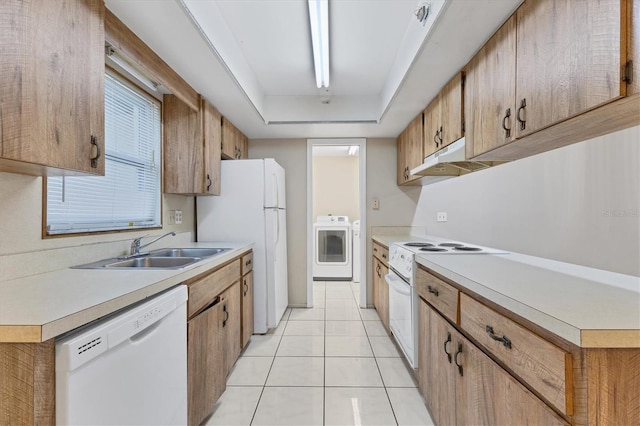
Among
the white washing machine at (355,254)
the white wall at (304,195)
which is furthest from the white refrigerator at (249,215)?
the white washing machine at (355,254)

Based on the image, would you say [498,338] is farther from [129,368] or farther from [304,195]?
[304,195]

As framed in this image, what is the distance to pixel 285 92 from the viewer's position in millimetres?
2943

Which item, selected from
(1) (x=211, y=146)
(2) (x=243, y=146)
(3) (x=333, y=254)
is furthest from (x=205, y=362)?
Answer: (3) (x=333, y=254)

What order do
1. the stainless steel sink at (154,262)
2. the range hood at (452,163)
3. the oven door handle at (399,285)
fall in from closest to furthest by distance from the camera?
the stainless steel sink at (154,262), the range hood at (452,163), the oven door handle at (399,285)

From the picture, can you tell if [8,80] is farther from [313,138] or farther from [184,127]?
[313,138]

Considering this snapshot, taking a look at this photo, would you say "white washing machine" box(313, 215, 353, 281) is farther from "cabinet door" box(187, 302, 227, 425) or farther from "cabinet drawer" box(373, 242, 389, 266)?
"cabinet door" box(187, 302, 227, 425)

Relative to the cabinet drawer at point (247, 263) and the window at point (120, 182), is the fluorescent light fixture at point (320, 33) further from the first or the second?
the cabinet drawer at point (247, 263)

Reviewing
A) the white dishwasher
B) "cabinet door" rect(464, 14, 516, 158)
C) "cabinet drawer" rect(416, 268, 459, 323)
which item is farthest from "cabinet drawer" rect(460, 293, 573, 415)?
the white dishwasher

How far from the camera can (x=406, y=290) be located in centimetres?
196

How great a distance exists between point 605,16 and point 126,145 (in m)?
2.40

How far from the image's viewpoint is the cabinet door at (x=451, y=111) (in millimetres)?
1842

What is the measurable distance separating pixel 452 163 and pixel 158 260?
2100 millimetres

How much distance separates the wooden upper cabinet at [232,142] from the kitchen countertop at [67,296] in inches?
68.1

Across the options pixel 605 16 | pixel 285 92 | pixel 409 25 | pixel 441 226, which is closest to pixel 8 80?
pixel 605 16
